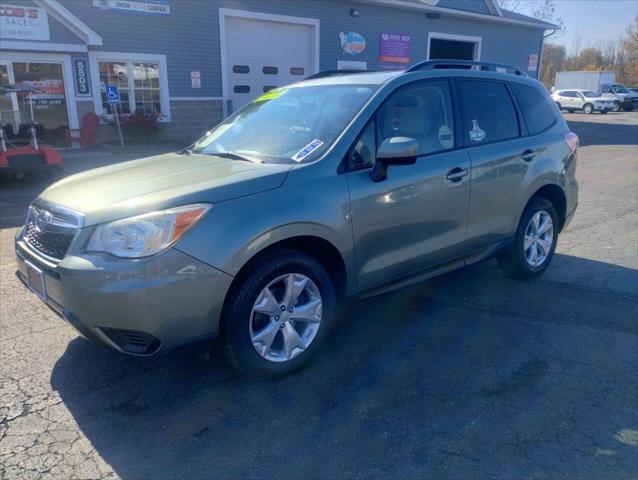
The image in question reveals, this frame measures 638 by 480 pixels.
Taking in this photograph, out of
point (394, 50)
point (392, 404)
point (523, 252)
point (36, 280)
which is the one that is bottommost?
point (392, 404)

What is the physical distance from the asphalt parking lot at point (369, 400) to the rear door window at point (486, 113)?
1.40 metres

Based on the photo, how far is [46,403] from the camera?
3115mm

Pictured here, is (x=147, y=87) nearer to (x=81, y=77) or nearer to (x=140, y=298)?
(x=81, y=77)

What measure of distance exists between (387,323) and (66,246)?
2.38m

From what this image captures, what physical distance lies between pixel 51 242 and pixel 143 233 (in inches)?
27.9

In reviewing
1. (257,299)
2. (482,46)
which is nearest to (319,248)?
(257,299)

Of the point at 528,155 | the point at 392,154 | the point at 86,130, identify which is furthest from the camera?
the point at 86,130

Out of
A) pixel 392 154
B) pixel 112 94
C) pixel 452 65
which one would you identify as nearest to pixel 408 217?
pixel 392 154

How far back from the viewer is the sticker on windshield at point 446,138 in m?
4.14

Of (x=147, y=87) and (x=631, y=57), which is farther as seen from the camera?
(x=631, y=57)

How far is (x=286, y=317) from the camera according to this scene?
10.9ft

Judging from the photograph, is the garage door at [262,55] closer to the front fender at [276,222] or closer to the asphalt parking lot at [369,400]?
the asphalt parking lot at [369,400]

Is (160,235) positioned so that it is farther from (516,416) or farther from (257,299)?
(516,416)

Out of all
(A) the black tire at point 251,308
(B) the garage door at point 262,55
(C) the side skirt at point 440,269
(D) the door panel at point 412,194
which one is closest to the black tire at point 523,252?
(C) the side skirt at point 440,269
